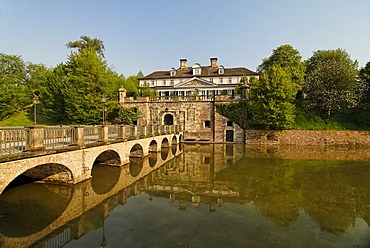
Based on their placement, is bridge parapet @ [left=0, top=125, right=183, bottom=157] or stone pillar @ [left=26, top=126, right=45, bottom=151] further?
stone pillar @ [left=26, top=126, right=45, bottom=151]

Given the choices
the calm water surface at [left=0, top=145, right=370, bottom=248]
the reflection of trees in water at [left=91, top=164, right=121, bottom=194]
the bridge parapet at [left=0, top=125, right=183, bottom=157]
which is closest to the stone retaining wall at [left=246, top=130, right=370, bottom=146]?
the calm water surface at [left=0, top=145, right=370, bottom=248]

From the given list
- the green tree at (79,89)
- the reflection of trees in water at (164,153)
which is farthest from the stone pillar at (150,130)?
the green tree at (79,89)

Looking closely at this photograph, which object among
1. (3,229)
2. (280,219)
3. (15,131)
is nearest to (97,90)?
(15,131)

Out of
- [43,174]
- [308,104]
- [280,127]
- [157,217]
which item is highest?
[308,104]

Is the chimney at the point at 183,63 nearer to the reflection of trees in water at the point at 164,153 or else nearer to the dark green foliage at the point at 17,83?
the dark green foliage at the point at 17,83

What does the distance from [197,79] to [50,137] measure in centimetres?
3478

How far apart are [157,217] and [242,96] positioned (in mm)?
26285

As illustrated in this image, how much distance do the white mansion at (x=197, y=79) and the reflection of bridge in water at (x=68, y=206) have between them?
3023 centimetres

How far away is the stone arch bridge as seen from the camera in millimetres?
7246

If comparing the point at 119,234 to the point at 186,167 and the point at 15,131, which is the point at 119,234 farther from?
the point at 186,167

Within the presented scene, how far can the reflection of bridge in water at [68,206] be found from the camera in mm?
6121

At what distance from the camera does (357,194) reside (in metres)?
10.1

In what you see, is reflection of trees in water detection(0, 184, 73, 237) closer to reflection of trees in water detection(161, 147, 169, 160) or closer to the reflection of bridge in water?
the reflection of bridge in water

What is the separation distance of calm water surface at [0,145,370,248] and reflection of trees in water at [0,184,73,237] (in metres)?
0.03
